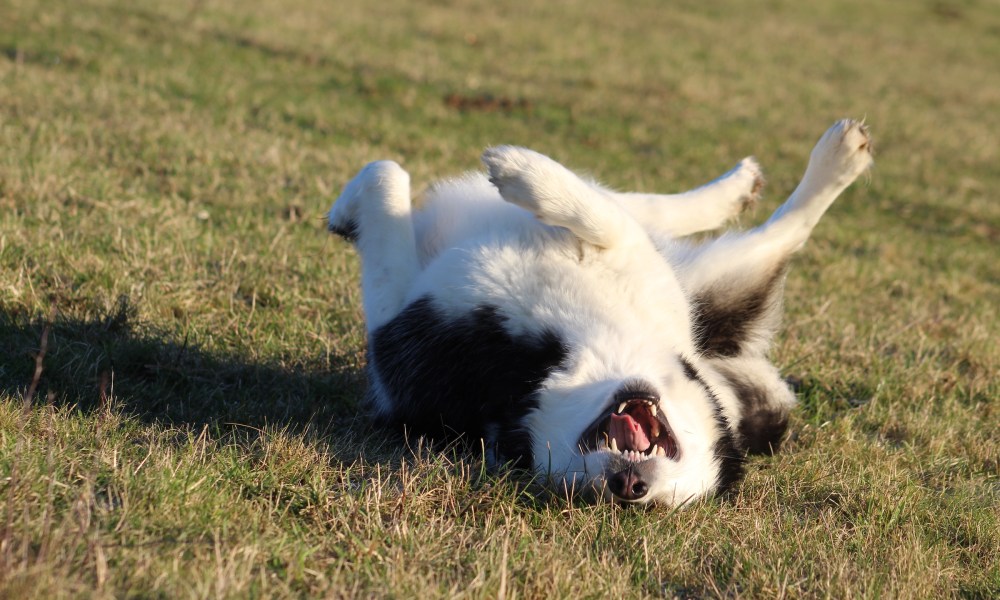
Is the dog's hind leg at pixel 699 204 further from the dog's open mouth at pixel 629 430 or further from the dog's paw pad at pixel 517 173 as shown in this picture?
the dog's open mouth at pixel 629 430

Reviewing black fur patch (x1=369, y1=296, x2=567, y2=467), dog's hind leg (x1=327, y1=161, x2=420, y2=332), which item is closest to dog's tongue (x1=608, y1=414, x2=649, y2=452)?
black fur patch (x1=369, y1=296, x2=567, y2=467)

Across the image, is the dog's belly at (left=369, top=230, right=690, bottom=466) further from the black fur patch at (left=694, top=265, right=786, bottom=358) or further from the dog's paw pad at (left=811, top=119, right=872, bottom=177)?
the dog's paw pad at (left=811, top=119, right=872, bottom=177)

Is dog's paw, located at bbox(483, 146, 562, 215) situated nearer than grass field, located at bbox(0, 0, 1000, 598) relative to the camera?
No

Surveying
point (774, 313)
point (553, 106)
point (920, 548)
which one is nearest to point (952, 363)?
point (774, 313)

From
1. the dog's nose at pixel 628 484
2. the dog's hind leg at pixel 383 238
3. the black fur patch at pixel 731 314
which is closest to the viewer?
the dog's nose at pixel 628 484

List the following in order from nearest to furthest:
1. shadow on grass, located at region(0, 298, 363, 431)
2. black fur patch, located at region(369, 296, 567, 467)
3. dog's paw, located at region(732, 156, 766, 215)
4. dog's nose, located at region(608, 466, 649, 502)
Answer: dog's nose, located at region(608, 466, 649, 502) → black fur patch, located at region(369, 296, 567, 467) → shadow on grass, located at region(0, 298, 363, 431) → dog's paw, located at region(732, 156, 766, 215)

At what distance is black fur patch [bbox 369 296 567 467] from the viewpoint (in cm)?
312

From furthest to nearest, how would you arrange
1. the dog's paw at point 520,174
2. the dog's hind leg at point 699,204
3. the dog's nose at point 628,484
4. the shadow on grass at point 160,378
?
the dog's hind leg at point 699,204, the shadow on grass at point 160,378, the dog's paw at point 520,174, the dog's nose at point 628,484

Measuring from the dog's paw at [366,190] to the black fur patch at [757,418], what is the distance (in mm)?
1481

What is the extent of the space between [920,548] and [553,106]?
9.22 metres

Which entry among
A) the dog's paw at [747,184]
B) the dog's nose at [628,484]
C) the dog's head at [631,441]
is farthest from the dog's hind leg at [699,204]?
the dog's nose at [628,484]

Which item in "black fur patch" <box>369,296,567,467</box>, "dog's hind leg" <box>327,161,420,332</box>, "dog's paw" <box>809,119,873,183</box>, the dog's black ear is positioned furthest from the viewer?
"dog's paw" <box>809,119,873,183</box>

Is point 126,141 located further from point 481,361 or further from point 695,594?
point 695,594

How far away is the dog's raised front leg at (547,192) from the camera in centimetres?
332
